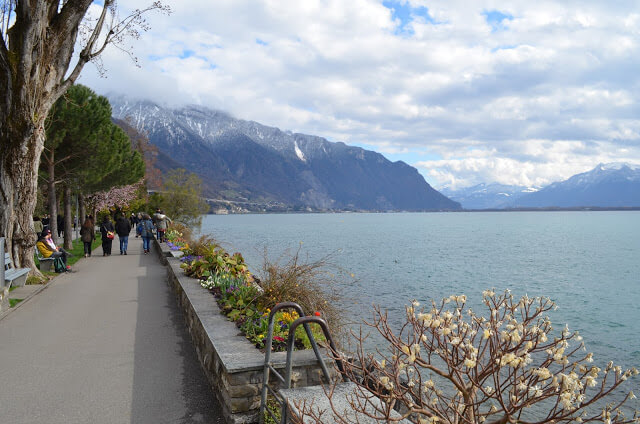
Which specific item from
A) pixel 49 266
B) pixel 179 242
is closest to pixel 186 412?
pixel 49 266

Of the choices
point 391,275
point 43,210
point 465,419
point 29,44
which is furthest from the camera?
point 43,210

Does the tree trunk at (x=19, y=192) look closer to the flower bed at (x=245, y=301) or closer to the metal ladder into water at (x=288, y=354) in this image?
the flower bed at (x=245, y=301)

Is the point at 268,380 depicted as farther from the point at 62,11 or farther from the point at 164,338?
the point at 62,11

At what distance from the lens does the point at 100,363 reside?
254 inches

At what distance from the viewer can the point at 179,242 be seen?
19094mm

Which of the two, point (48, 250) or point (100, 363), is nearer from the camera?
point (100, 363)

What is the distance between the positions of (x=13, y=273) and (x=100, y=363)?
6.13m

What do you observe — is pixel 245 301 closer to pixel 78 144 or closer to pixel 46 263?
pixel 46 263

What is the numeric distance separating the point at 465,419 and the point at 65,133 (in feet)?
67.5

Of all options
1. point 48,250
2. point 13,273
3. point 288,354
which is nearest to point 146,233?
point 48,250

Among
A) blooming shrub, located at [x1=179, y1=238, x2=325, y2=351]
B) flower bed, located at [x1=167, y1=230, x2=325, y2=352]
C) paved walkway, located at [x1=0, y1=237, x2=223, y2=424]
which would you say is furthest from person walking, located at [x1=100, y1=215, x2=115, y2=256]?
blooming shrub, located at [x1=179, y1=238, x2=325, y2=351]

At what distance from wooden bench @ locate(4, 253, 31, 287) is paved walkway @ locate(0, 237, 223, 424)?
2.04ft

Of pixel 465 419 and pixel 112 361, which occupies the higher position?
pixel 465 419

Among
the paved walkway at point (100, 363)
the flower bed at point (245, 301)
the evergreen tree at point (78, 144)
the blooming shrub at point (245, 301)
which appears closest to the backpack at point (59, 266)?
the paved walkway at point (100, 363)
